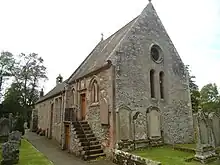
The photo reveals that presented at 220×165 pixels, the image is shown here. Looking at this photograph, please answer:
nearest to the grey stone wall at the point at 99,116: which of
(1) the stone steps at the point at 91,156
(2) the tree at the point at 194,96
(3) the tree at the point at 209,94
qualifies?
(1) the stone steps at the point at 91,156

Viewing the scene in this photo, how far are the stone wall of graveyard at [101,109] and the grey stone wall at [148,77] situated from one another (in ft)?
2.42

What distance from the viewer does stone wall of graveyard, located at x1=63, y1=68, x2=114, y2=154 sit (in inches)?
518

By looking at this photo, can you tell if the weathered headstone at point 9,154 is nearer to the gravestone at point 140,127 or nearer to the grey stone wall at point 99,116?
the grey stone wall at point 99,116

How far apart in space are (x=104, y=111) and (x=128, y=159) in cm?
433

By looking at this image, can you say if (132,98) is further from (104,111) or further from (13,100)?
(13,100)

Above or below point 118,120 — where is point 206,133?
below

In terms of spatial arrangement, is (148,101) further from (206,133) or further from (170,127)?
(206,133)

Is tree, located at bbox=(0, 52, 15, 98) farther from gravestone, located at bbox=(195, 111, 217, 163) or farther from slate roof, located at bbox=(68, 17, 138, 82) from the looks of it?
gravestone, located at bbox=(195, 111, 217, 163)

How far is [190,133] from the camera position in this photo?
1736 centimetres

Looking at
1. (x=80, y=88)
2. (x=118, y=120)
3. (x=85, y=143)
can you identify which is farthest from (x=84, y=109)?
(x=118, y=120)

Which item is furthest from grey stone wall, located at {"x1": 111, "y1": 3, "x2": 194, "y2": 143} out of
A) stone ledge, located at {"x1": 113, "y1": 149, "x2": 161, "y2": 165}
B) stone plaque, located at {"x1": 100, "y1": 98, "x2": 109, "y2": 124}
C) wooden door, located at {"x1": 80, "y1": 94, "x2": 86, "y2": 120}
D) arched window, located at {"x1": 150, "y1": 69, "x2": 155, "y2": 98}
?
wooden door, located at {"x1": 80, "y1": 94, "x2": 86, "y2": 120}

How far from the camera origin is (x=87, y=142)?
550 inches

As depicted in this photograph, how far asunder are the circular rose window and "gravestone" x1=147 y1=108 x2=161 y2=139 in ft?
15.0

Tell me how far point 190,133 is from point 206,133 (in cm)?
610
